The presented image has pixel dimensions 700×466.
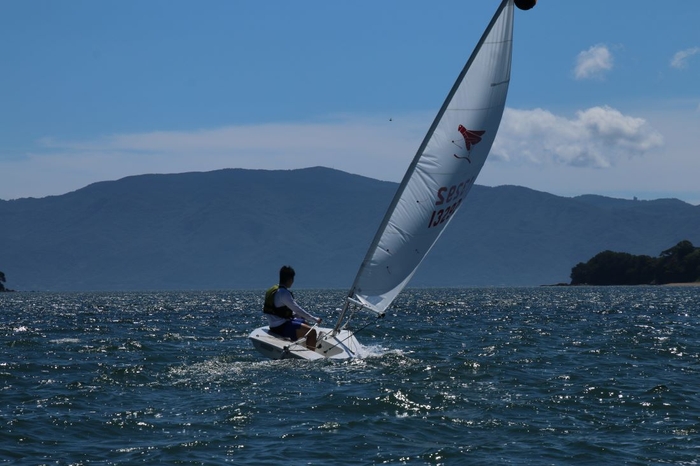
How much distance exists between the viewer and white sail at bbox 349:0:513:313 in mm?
19594

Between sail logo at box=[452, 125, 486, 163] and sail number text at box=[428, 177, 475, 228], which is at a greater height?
sail logo at box=[452, 125, 486, 163]

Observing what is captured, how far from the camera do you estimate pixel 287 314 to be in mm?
22875

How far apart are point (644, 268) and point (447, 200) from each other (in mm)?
142435

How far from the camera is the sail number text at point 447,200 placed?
799 inches

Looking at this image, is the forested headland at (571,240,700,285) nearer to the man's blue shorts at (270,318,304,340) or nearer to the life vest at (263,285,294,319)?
the man's blue shorts at (270,318,304,340)

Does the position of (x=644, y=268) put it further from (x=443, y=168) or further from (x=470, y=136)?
(x=443, y=168)

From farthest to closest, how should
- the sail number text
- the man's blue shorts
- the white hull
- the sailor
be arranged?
the man's blue shorts → the sailor → the white hull → the sail number text

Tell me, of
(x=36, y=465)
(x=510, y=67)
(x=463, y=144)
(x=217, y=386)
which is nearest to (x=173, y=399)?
(x=217, y=386)

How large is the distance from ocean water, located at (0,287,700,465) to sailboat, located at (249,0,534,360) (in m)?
2.09

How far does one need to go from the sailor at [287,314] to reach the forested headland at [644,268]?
13278 cm

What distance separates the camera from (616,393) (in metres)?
17.9

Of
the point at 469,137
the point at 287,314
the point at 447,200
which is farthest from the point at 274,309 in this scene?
the point at 469,137

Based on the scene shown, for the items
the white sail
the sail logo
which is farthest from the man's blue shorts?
the sail logo

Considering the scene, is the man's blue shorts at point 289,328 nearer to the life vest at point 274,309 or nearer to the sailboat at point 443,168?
the life vest at point 274,309
